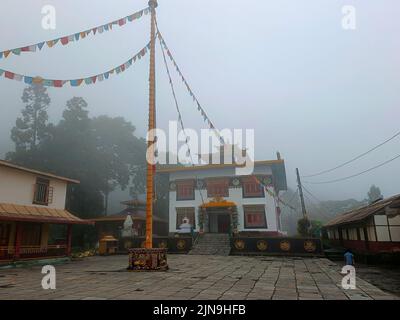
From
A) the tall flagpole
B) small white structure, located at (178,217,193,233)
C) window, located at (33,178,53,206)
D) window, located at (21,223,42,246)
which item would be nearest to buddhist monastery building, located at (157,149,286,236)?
small white structure, located at (178,217,193,233)

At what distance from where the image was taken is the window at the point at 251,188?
28.2m

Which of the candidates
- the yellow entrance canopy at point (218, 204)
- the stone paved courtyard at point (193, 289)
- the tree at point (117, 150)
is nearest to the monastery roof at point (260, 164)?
the yellow entrance canopy at point (218, 204)

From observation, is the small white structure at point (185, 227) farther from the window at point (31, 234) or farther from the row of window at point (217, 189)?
the window at point (31, 234)

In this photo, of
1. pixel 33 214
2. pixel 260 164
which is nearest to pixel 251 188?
pixel 260 164

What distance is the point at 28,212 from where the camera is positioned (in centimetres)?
1703

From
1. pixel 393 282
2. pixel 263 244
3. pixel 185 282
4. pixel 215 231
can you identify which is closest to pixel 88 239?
pixel 215 231

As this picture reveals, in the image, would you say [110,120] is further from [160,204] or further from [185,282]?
[185,282]

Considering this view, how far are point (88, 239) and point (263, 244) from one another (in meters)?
20.4

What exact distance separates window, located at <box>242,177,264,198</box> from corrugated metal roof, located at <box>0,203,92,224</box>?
15.4 metres

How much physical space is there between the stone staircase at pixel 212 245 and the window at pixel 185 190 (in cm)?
466

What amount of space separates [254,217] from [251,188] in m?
2.77

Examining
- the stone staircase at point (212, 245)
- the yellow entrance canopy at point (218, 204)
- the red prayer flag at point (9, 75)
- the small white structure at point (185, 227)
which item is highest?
the red prayer flag at point (9, 75)

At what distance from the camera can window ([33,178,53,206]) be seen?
18484 mm
